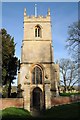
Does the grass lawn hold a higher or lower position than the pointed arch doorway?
lower

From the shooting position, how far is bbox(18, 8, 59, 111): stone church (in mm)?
34316

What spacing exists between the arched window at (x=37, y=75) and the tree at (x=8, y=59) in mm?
3815

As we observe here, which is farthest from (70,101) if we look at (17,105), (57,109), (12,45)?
(12,45)

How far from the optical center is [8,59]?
3594 cm

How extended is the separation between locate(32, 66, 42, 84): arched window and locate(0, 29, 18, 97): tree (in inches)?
150

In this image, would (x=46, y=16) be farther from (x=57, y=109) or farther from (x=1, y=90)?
(x=57, y=109)

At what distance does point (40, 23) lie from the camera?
126 ft

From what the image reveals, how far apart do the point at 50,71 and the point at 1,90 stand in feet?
25.8

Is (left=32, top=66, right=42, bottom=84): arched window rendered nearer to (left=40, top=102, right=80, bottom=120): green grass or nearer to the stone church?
the stone church


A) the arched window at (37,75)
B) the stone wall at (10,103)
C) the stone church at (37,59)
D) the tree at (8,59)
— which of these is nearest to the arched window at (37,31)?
the stone church at (37,59)

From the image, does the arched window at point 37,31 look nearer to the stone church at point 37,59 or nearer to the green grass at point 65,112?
the stone church at point 37,59

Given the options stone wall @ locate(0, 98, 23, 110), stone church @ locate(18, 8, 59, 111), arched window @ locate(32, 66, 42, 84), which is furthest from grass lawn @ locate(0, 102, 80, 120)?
arched window @ locate(32, 66, 42, 84)

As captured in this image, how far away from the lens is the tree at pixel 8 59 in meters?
34.7

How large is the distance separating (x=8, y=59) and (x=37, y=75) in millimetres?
5137
